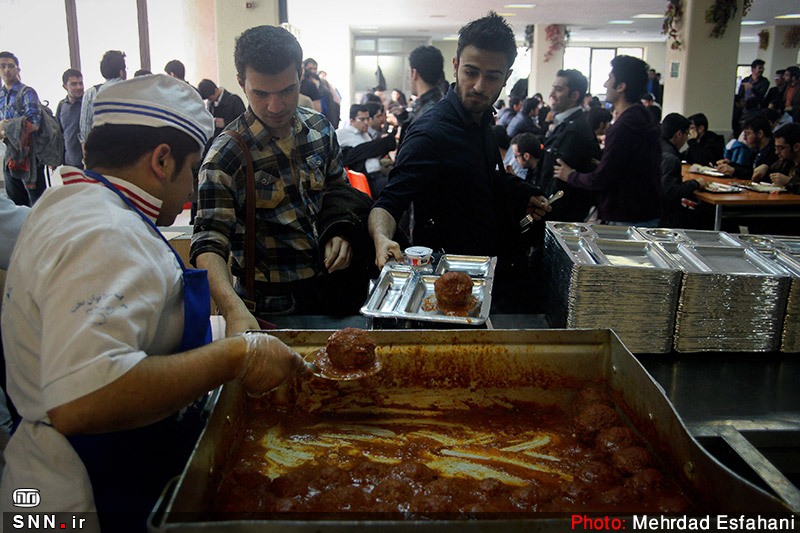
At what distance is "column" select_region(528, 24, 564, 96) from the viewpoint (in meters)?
16.8

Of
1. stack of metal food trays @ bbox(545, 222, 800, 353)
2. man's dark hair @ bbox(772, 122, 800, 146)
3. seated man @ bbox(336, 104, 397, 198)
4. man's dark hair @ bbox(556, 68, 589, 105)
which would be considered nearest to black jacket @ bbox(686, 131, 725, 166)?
man's dark hair @ bbox(772, 122, 800, 146)

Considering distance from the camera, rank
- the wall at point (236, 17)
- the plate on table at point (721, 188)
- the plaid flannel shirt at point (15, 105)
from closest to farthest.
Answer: the plate on table at point (721, 188) → the plaid flannel shirt at point (15, 105) → the wall at point (236, 17)

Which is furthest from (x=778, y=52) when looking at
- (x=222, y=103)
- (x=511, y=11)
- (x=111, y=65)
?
(x=111, y=65)

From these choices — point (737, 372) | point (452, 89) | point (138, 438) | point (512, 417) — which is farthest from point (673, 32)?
point (138, 438)

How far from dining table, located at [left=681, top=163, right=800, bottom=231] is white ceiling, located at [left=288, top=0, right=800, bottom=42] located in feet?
28.5

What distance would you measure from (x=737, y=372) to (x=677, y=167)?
14.0 ft

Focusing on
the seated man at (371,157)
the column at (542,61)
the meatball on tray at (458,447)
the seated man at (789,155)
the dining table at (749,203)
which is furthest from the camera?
the column at (542,61)

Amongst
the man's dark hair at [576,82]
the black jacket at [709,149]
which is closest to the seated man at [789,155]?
the black jacket at [709,149]

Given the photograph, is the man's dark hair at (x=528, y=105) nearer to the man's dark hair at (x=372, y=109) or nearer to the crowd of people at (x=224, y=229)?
the man's dark hair at (x=372, y=109)

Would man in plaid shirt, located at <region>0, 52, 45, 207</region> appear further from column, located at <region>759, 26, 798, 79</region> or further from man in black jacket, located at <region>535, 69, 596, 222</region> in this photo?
column, located at <region>759, 26, 798, 79</region>

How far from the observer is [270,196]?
7.64 feet

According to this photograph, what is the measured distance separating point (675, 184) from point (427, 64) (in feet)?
8.65

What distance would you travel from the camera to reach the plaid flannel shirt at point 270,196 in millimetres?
2156

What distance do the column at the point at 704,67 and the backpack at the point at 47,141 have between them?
27.9ft
